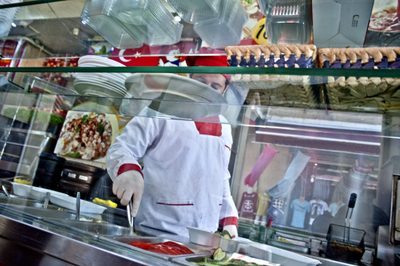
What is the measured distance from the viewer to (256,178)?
1.92m

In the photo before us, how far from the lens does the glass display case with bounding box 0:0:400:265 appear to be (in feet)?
2.14

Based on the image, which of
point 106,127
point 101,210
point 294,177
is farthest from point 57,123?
point 294,177

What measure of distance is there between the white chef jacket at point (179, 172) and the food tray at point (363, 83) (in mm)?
830

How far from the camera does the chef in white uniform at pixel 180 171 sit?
147 centimetres

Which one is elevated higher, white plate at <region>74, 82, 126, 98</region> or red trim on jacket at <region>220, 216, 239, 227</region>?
white plate at <region>74, 82, 126, 98</region>

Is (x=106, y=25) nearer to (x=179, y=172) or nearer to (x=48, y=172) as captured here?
(x=179, y=172)

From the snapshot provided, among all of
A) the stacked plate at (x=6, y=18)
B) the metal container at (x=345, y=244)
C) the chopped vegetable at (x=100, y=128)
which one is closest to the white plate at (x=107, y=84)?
the stacked plate at (x=6, y=18)

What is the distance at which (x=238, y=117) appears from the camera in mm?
811

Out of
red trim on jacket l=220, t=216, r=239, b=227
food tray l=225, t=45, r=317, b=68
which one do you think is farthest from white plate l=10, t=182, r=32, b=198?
food tray l=225, t=45, r=317, b=68

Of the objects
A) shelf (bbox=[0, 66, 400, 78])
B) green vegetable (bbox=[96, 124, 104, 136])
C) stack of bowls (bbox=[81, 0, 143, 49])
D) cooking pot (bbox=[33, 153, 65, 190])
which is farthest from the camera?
green vegetable (bbox=[96, 124, 104, 136])

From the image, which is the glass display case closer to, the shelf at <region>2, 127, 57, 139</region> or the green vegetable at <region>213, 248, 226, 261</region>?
the green vegetable at <region>213, 248, 226, 261</region>

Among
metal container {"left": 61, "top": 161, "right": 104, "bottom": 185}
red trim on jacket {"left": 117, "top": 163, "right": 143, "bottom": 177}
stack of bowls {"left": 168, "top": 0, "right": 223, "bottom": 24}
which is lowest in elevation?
metal container {"left": 61, "top": 161, "right": 104, "bottom": 185}

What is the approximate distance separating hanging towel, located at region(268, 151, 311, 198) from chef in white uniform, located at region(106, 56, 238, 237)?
45 cm

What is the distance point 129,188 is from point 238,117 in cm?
55
